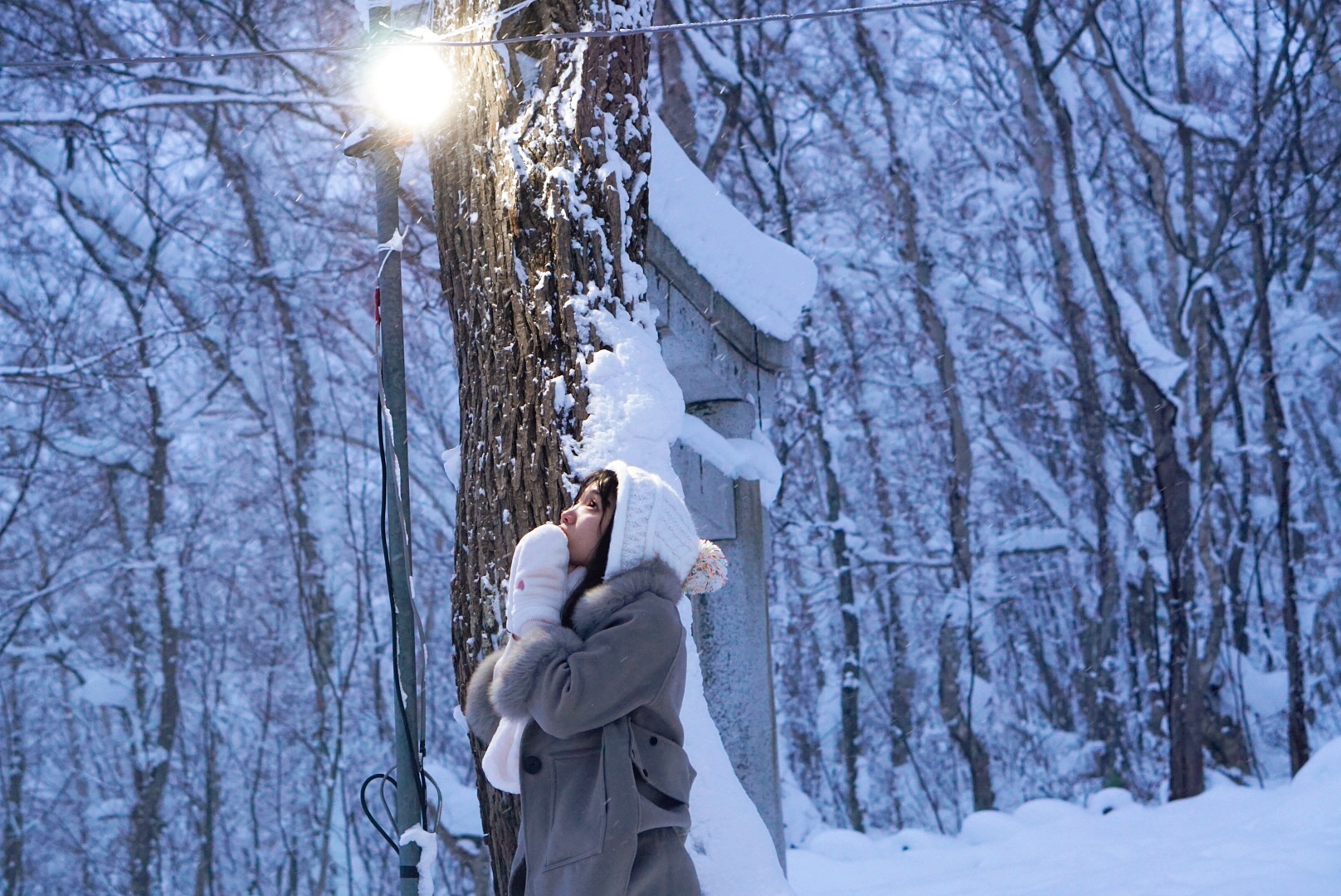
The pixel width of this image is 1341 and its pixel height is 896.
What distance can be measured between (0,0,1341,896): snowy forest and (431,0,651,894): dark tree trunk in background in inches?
194

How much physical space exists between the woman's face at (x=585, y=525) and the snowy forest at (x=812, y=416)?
6017mm

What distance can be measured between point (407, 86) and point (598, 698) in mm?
1852

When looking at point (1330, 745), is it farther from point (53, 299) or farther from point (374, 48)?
point (53, 299)

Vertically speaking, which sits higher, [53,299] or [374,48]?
[53,299]

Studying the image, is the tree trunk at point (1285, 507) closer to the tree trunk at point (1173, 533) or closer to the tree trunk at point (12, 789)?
the tree trunk at point (1173, 533)

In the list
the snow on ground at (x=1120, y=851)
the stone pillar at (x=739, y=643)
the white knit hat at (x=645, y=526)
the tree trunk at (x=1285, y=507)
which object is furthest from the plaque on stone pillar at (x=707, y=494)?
the tree trunk at (x=1285, y=507)

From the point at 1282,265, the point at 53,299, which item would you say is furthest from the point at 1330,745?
the point at 53,299

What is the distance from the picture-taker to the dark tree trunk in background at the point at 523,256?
2.85 meters

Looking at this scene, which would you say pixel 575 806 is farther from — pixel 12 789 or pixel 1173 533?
pixel 12 789

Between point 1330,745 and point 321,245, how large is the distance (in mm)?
9753

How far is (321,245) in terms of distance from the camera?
11484 mm

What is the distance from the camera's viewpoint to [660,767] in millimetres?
2318

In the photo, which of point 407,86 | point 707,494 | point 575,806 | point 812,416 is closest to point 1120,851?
point 707,494

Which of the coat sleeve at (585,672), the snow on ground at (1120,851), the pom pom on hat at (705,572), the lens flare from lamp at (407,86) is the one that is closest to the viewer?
the coat sleeve at (585,672)
